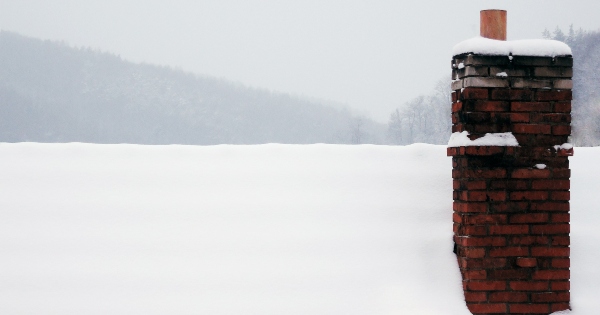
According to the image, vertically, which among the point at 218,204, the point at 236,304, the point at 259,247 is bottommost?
the point at 236,304

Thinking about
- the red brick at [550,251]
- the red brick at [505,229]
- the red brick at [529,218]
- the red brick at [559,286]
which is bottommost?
the red brick at [559,286]

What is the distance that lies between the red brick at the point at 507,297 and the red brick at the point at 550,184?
68 cm

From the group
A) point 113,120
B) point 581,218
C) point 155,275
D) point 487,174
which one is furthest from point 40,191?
point 113,120

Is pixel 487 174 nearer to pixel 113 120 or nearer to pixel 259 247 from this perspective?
pixel 259 247

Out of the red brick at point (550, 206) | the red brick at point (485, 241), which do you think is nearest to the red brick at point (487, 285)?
the red brick at point (485, 241)

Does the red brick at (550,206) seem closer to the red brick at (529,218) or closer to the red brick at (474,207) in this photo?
the red brick at (529,218)

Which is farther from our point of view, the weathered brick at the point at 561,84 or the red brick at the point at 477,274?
the weathered brick at the point at 561,84

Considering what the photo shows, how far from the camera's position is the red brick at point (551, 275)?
3.67 metres

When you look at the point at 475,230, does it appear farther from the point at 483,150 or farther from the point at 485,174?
the point at 483,150

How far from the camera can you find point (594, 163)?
4.63 m

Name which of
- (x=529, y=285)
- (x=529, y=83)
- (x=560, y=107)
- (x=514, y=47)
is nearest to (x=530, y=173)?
(x=560, y=107)

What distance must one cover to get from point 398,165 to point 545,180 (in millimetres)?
1055

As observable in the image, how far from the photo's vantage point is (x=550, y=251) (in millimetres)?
3680

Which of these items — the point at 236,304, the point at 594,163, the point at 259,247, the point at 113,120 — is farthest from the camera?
the point at 113,120
